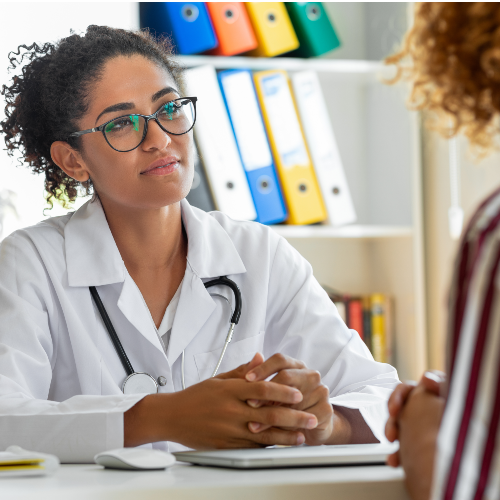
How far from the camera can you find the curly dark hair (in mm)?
1521

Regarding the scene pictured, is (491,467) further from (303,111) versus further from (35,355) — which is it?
(303,111)

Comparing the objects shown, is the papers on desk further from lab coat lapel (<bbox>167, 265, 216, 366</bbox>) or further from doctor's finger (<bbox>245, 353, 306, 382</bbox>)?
lab coat lapel (<bbox>167, 265, 216, 366</bbox>)

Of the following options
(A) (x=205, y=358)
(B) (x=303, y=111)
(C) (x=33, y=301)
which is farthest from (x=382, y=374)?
(B) (x=303, y=111)

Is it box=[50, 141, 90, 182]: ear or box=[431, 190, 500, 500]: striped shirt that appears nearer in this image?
box=[431, 190, 500, 500]: striped shirt

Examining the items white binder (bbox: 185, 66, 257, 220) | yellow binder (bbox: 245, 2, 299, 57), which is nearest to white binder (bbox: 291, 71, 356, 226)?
yellow binder (bbox: 245, 2, 299, 57)

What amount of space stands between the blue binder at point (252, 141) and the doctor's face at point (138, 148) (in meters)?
0.68

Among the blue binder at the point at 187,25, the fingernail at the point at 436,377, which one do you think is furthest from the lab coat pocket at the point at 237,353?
the blue binder at the point at 187,25

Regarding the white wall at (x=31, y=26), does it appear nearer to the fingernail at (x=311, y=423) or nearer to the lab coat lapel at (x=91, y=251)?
the lab coat lapel at (x=91, y=251)

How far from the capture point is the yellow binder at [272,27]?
89.2 inches

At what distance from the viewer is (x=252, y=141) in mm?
2191

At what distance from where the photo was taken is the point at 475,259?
0.48m

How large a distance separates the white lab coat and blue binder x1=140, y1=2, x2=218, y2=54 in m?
0.86

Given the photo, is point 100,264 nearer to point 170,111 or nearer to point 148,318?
point 148,318

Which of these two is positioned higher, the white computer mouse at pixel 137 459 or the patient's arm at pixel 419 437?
the patient's arm at pixel 419 437
